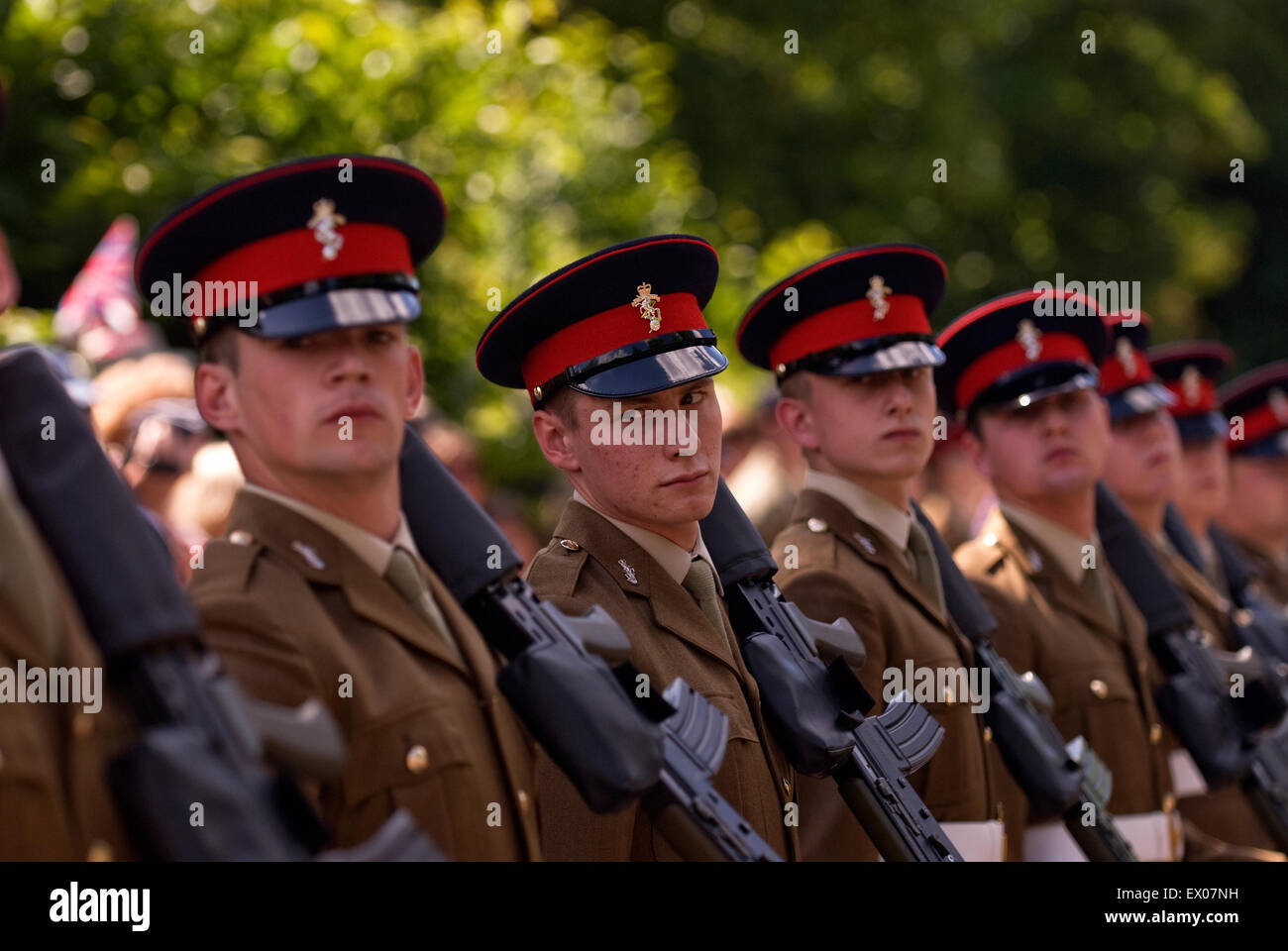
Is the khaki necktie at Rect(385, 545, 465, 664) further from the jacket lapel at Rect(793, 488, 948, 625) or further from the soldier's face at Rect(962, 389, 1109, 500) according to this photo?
the soldier's face at Rect(962, 389, 1109, 500)

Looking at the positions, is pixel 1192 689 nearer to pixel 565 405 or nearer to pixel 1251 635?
pixel 1251 635

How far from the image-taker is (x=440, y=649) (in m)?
3.08

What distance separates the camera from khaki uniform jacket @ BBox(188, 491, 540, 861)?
114 inches

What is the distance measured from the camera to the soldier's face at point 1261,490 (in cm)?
828

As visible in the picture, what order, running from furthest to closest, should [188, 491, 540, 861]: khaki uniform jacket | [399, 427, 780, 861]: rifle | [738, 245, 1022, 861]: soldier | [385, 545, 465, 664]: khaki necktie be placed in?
[738, 245, 1022, 861]: soldier → [385, 545, 465, 664]: khaki necktie → [399, 427, 780, 861]: rifle → [188, 491, 540, 861]: khaki uniform jacket

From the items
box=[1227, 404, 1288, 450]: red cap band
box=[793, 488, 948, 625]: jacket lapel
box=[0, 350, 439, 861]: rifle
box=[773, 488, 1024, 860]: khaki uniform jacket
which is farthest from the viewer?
box=[1227, 404, 1288, 450]: red cap band

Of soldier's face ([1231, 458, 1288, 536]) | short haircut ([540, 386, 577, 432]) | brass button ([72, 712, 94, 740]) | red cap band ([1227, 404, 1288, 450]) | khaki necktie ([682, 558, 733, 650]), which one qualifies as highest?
red cap band ([1227, 404, 1288, 450])

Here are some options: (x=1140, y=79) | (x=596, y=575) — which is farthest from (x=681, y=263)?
(x=1140, y=79)

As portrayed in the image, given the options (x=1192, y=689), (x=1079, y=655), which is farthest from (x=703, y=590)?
(x=1192, y=689)

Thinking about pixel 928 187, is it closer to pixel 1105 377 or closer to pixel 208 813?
pixel 1105 377

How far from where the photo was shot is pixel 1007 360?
5.31 m

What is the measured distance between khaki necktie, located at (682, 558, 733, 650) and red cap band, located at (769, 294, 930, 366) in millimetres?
912

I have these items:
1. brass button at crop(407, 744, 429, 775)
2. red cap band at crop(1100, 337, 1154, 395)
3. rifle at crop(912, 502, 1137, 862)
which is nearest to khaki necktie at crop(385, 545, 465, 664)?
brass button at crop(407, 744, 429, 775)

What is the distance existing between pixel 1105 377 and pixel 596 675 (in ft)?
11.9
